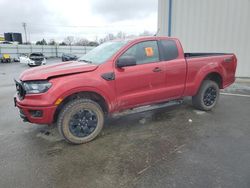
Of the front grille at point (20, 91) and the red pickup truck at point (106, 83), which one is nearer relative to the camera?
the red pickup truck at point (106, 83)

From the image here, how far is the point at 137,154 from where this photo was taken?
311 centimetres

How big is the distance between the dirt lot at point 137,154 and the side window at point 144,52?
4.51ft

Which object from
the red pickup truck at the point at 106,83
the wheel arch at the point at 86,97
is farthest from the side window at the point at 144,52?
the wheel arch at the point at 86,97

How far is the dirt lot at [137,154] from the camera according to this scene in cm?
254

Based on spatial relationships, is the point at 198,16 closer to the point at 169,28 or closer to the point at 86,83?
the point at 169,28

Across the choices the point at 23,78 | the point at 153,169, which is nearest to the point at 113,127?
the point at 153,169

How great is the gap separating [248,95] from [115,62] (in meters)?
5.45

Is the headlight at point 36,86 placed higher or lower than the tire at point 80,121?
higher

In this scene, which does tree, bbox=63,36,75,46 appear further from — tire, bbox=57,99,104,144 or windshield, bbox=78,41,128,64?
tire, bbox=57,99,104,144

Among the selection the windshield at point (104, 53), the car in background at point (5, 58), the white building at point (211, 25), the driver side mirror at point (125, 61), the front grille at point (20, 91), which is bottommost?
the front grille at point (20, 91)

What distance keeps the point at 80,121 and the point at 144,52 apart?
6.01ft

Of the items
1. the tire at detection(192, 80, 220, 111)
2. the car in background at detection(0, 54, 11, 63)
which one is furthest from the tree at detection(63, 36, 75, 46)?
the tire at detection(192, 80, 220, 111)

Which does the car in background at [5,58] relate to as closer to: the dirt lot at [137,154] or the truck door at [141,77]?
the dirt lot at [137,154]

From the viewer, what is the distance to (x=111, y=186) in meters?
2.43
